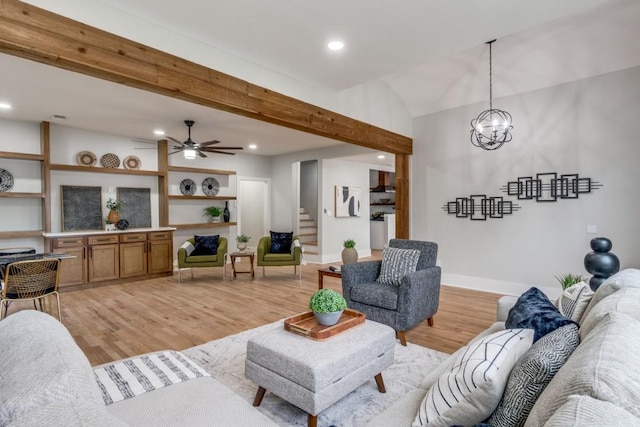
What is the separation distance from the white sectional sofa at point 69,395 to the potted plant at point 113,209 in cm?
530

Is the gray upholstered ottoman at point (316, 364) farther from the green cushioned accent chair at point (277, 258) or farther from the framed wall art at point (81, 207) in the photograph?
the framed wall art at point (81, 207)

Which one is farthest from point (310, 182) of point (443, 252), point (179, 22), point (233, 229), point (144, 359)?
point (144, 359)

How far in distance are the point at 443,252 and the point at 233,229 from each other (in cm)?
499

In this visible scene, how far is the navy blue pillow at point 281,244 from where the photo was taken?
21.4 feet

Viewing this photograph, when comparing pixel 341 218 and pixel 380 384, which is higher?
pixel 341 218

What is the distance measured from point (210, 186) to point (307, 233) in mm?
2667

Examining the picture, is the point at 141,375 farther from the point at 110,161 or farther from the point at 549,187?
the point at 110,161

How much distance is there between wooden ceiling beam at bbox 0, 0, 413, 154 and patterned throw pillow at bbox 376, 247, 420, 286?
1.79m

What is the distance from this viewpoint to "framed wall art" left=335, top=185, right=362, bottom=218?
8367 mm

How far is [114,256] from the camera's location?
235 inches

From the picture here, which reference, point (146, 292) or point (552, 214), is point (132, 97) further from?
point (552, 214)

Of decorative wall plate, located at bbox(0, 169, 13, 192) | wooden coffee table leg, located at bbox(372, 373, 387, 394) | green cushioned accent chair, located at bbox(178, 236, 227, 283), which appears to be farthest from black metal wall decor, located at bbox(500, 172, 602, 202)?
decorative wall plate, located at bbox(0, 169, 13, 192)

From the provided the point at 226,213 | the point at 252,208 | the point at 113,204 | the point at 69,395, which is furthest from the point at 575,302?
the point at 252,208

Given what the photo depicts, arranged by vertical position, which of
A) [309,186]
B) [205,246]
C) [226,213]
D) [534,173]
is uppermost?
[309,186]
